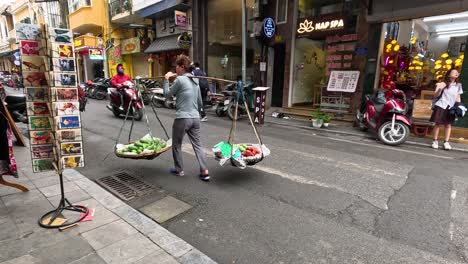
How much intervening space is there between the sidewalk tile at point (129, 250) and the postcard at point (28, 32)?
228cm

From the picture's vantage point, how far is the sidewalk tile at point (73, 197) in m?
3.51

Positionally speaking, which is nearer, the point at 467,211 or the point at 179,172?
the point at 467,211

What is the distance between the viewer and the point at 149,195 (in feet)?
12.7

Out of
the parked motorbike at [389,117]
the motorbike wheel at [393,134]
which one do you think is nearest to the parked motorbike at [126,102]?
the parked motorbike at [389,117]

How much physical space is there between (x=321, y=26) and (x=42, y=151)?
9357 millimetres

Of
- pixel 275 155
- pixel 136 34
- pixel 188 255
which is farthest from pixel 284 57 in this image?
pixel 136 34

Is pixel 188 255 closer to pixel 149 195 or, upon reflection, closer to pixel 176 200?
pixel 176 200

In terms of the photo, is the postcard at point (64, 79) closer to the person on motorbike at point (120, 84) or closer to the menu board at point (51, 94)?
the menu board at point (51, 94)

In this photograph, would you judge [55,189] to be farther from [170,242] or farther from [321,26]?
[321,26]

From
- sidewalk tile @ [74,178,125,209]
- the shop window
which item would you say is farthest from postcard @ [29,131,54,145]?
the shop window

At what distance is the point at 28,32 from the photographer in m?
2.78

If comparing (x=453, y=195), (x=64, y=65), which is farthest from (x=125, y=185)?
(x=453, y=195)

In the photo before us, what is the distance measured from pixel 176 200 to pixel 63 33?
7.79ft

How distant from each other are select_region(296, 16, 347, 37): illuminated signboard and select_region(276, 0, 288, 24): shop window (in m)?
1.02
